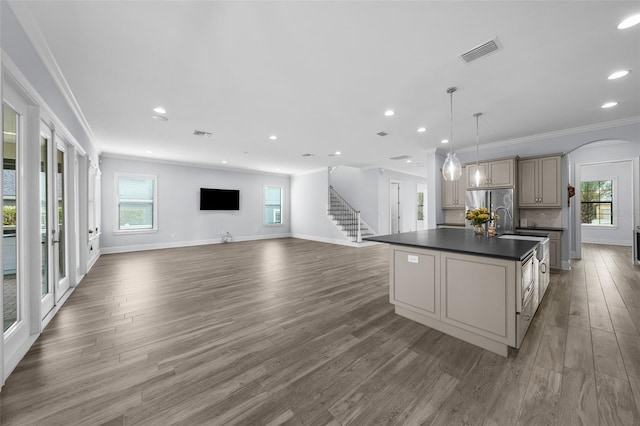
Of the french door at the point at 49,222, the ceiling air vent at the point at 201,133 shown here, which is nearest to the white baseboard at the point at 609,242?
the ceiling air vent at the point at 201,133

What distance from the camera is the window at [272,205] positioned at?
10289mm

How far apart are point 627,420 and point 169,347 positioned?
129 inches

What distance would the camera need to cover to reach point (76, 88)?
3.24 meters

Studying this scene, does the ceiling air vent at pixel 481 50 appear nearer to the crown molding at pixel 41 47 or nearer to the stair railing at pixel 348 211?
the crown molding at pixel 41 47

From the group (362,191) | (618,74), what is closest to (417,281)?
(618,74)

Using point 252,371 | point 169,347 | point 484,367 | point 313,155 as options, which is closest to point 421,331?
point 484,367

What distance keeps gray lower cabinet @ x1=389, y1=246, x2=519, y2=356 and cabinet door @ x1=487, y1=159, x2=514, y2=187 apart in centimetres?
388

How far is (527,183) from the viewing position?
5.23 m

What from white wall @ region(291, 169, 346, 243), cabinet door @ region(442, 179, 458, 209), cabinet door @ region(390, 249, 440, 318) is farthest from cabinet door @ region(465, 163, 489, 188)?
white wall @ region(291, 169, 346, 243)

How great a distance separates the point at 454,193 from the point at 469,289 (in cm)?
432

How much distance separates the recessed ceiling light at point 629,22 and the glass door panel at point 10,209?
5091mm

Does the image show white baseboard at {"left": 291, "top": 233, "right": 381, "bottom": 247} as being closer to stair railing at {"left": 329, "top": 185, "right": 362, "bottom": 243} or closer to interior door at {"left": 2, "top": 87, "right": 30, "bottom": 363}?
stair railing at {"left": 329, "top": 185, "right": 362, "bottom": 243}

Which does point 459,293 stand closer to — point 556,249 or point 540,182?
point 556,249

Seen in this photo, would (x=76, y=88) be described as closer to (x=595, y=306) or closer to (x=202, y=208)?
(x=202, y=208)
